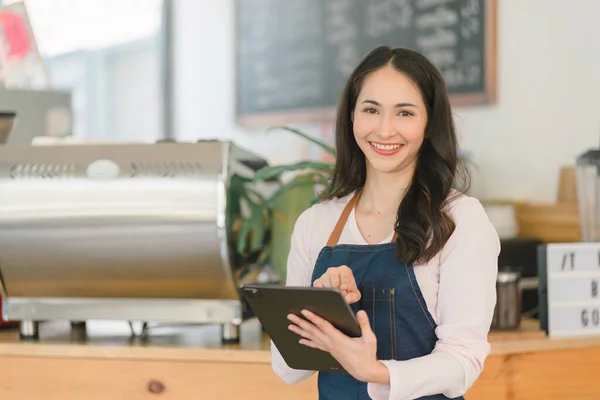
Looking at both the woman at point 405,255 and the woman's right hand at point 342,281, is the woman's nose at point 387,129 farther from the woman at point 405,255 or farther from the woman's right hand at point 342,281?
the woman's right hand at point 342,281

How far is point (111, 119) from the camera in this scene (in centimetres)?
447

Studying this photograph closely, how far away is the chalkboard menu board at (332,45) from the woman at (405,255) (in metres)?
1.37

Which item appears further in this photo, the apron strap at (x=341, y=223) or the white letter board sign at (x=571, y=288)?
the white letter board sign at (x=571, y=288)

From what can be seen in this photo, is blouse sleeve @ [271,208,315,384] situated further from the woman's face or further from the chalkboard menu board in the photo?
the chalkboard menu board

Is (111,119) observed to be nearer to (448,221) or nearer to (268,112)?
(268,112)

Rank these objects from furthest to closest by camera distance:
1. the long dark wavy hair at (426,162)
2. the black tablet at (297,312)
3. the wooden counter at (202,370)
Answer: the wooden counter at (202,370) → the long dark wavy hair at (426,162) → the black tablet at (297,312)

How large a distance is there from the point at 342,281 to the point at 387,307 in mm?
80

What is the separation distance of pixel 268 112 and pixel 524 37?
4.35 feet

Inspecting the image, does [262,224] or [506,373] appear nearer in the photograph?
[506,373]

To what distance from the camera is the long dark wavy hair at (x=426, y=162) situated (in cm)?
113

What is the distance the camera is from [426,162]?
1211mm

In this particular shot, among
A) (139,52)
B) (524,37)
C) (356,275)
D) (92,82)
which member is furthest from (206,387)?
(92,82)

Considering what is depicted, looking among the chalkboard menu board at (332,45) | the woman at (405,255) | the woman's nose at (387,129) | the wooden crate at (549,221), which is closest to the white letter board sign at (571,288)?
the wooden crate at (549,221)

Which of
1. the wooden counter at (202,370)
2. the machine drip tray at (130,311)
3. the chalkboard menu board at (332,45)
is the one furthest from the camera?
the chalkboard menu board at (332,45)
